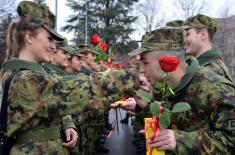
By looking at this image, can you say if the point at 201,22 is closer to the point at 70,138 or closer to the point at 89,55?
the point at 70,138

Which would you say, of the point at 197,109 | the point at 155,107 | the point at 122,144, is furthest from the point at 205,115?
the point at 122,144

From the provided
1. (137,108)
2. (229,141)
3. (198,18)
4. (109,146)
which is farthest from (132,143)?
(229,141)

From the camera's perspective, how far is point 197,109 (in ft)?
9.66


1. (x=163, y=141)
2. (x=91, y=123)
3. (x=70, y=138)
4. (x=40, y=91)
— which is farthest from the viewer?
(x=91, y=123)

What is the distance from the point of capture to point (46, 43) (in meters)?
3.09

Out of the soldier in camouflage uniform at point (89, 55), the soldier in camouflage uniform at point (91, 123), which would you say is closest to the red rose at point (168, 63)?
the soldier in camouflage uniform at point (91, 123)

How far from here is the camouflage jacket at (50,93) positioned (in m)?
2.75

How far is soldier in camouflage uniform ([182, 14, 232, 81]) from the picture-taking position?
5066 mm

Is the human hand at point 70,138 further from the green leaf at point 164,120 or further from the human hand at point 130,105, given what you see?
the green leaf at point 164,120

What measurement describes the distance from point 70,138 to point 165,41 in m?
1.16

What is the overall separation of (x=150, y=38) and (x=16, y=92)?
113 cm

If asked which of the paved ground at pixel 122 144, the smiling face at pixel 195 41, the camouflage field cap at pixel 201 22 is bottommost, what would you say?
the paved ground at pixel 122 144

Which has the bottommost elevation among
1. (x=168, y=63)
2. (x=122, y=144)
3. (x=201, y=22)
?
(x=122, y=144)

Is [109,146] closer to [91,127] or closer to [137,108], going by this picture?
[91,127]
